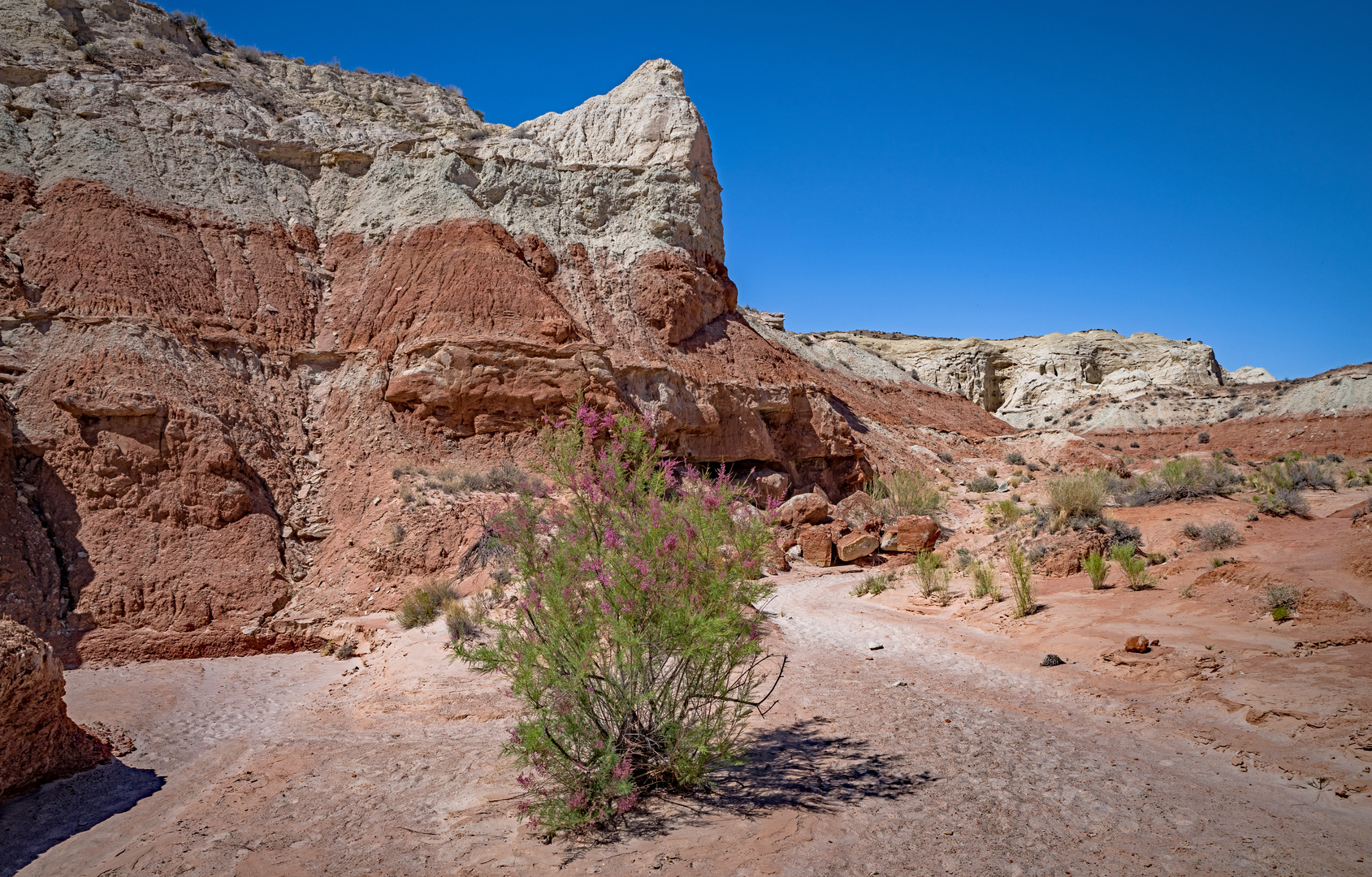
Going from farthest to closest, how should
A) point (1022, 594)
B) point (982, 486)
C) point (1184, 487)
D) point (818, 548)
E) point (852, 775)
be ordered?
point (982, 486) < point (818, 548) < point (1184, 487) < point (1022, 594) < point (852, 775)

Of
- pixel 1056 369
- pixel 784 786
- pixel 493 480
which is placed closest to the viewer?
pixel 784 786

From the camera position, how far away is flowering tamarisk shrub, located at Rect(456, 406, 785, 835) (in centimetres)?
454

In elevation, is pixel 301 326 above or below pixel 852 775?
above

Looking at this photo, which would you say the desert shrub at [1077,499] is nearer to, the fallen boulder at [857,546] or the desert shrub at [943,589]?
the desert shrub at [943,589]

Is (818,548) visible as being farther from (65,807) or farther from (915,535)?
(65,807)

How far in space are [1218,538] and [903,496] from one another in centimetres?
961

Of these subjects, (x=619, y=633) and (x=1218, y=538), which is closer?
(x=619, y=633)

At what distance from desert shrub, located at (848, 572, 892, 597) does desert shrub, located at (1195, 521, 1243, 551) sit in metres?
5.08

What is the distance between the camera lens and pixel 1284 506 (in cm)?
1270

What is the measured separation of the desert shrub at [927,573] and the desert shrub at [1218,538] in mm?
4175

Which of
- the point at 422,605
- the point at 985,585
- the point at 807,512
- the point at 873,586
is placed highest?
the point at 807,512

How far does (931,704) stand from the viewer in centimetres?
702

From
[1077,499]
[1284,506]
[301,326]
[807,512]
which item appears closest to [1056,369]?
[807,512]

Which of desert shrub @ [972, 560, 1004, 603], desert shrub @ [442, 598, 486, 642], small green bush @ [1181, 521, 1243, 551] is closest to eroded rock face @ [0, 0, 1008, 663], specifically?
desert shrub @ [442, 598, 486, 642]
